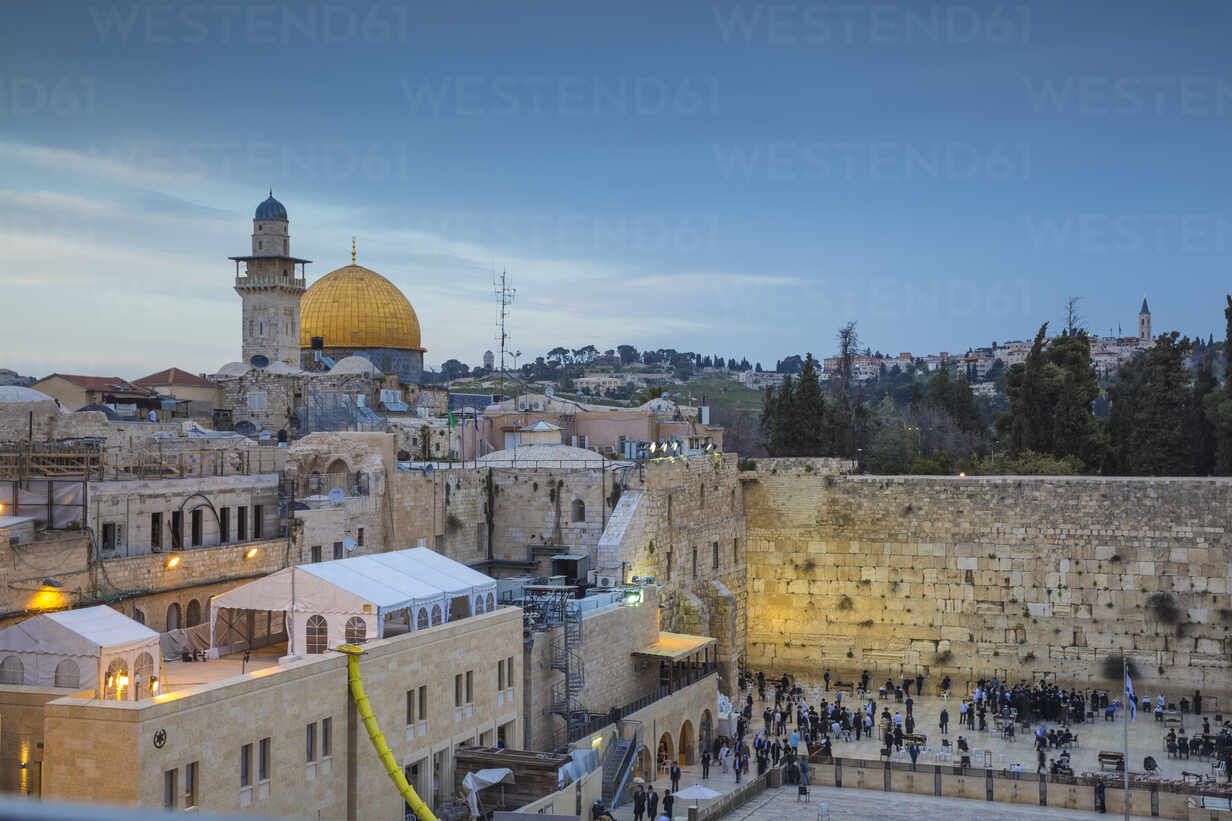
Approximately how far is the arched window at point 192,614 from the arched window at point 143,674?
4.22 m

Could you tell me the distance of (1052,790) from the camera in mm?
22578

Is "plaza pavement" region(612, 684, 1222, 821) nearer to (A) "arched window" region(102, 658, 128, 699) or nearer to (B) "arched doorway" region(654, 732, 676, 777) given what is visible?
(B) "arched doorway" region(654, 732, 676, 777)

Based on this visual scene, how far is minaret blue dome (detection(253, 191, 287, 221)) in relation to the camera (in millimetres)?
43812

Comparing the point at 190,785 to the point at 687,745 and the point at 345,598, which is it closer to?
the point at 345,598

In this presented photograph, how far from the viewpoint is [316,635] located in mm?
18266

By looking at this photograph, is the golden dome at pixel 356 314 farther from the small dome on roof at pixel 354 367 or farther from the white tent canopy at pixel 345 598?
the white tent canopy at pixel 345 598

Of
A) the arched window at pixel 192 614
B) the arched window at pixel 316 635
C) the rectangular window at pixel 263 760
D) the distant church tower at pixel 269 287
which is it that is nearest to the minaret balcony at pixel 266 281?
the distant church tower at pixel 269 287

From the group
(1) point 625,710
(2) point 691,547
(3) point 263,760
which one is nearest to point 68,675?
(3) point 263,760

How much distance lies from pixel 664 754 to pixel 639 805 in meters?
4.24

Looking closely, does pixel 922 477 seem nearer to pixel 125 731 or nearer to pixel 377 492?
pixel 377 492

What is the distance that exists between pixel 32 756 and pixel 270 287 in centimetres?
3031

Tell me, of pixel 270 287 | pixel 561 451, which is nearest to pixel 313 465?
pixel 561 451

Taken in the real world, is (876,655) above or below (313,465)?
below

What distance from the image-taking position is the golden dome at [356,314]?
4504 centimetres
